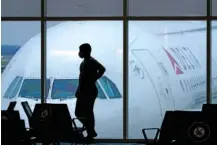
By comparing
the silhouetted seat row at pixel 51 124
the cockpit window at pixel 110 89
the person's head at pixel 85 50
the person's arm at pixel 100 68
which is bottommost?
the silhouetted seat row at pixel 51 124

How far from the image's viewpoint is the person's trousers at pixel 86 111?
915 cm

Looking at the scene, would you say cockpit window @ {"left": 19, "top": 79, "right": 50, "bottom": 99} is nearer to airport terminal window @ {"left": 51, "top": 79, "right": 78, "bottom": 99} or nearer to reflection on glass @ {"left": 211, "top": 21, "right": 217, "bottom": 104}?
airport terminal window @ {"left": 51, "top": 79, "right": 78, "bottom": 99}

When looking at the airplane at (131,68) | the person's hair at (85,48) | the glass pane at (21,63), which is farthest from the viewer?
the glass pane at (21,63)

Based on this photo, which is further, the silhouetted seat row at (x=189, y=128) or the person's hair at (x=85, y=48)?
the person's hair at (x=85, y=48)

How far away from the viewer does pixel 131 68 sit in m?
10.8

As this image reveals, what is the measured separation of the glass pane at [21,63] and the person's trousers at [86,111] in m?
1.94

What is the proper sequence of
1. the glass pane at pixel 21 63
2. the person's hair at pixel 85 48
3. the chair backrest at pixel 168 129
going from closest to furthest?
the chair backrest at pixel 168 129 < the person's hair at pixel 85 48 < the glass pane at pixel 21 63

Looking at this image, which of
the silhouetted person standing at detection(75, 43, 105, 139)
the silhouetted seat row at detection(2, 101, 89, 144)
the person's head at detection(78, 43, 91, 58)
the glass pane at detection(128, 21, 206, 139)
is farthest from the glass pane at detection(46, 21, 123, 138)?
the silhouetted seat row at detection(2, 101, 89, 144)
